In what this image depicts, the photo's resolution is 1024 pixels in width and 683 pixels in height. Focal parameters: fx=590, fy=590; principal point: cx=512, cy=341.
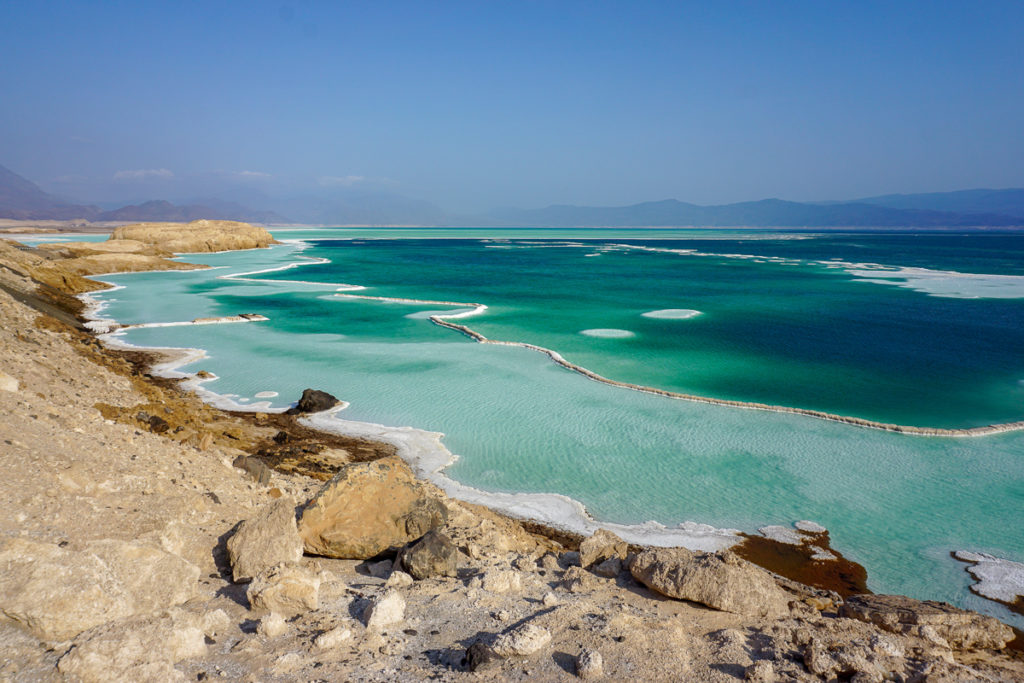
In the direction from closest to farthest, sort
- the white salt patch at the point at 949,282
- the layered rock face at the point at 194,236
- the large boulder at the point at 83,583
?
the large boulder at the point at 83,583
the white salt patch at the point at 949,282
the layered rock face at the point at 194,236

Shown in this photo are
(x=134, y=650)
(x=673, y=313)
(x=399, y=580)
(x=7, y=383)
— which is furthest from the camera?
(x=673, y=313)

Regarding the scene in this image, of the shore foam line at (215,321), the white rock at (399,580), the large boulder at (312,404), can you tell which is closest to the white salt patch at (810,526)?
the white rock at (399,580)

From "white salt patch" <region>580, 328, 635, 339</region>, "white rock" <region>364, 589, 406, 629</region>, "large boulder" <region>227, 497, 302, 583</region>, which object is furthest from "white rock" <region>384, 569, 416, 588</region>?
"white salt patch" <region>580, 328, 635, 339</region>

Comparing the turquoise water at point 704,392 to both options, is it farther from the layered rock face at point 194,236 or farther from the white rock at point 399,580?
the layered rock face at point 194,236

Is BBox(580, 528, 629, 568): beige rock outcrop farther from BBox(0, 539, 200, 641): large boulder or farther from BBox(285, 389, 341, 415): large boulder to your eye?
BBox(285, 389, 341, 415): large boulder

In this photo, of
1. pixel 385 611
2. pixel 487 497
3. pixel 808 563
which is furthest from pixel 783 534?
pixel 385 611

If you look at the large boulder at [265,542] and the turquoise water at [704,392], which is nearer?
the large boulder at [265,542]

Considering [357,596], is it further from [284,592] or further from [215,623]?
[215,623]

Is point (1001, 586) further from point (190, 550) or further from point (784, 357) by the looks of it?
point (784, 357)

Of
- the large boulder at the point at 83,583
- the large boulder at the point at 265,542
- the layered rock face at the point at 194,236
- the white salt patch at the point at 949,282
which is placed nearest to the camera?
the large boulder at the point at 83,583
